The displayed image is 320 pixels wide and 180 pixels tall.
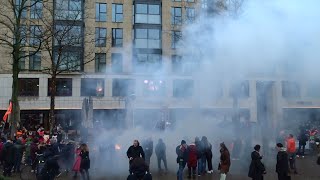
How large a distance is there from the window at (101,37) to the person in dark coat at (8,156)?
19712 millimetres

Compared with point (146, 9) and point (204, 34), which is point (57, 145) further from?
point (146, 9)

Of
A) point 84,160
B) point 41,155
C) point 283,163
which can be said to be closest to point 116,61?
point 41,155

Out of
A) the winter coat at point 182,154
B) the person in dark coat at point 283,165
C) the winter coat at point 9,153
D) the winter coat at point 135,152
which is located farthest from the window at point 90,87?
the person in dark coat at point 283,165

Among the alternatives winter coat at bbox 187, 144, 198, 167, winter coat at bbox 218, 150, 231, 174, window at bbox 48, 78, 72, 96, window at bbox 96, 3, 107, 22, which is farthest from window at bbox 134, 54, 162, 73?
window at bbox 48, 78, 72, 96

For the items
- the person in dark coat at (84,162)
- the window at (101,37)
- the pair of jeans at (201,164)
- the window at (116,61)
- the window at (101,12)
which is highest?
the window at (101,12)

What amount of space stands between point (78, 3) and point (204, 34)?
2019 centimetres

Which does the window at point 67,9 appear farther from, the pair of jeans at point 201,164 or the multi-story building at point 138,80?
the pair of jeans at point 201,164

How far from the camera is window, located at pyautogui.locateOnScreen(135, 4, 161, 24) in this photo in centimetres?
3484

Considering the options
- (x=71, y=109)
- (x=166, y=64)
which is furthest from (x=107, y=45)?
(x=166, y=64)

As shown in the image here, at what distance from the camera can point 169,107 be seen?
23.4 m

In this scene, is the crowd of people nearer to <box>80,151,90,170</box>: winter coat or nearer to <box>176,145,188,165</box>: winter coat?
<box>80,151,90,170</box>: winter coat

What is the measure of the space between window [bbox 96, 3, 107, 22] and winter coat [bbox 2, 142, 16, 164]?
26.8 meters

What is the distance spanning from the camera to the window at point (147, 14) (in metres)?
34.8

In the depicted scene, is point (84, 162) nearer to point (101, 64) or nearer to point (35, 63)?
point (101, 64)
